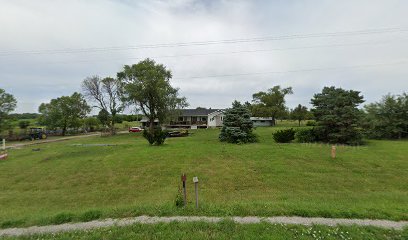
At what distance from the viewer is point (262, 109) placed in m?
55.0

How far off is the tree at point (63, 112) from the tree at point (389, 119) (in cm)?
5053

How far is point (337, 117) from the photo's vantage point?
20922 mm

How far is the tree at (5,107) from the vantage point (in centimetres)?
3412

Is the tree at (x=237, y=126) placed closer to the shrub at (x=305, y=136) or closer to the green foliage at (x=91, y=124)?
the shrub at (x=305, y=136)

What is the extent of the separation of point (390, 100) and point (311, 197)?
2881cm

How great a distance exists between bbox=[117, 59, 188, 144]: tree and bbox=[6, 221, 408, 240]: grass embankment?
30673 mm

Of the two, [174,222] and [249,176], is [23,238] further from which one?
[249,176]

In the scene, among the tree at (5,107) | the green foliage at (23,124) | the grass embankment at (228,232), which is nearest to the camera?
the grass embankment at (228,232)

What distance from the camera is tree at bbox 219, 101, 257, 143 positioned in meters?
21.4

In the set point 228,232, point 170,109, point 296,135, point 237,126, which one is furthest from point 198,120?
point 228,232

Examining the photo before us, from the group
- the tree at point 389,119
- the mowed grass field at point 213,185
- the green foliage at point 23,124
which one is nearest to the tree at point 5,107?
the green foliage at point 23,124

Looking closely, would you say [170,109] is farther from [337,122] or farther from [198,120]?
[337,122]

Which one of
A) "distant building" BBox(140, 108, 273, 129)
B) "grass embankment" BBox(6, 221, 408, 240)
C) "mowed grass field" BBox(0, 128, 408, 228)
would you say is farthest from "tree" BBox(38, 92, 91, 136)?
"grass embankment" BBox(6, 221, 408, 240)

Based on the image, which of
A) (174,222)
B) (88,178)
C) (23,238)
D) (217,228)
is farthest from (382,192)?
(88,178)
